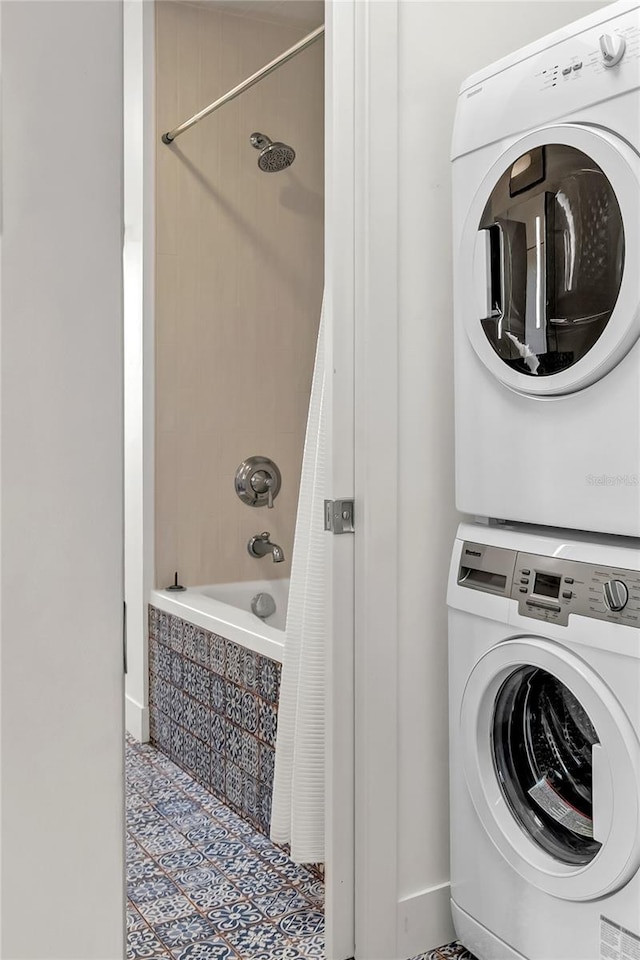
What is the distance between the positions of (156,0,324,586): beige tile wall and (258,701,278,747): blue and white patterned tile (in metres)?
0.86

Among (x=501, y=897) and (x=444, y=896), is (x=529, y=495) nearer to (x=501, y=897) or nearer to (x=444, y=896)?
(x=501, y=897)

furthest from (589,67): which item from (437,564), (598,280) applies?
(437,564)

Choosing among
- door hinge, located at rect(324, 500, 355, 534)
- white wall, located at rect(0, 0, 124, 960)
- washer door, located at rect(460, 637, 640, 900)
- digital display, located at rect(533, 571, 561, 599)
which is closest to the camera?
white wall, located at rect(0, 0, 124, 960)

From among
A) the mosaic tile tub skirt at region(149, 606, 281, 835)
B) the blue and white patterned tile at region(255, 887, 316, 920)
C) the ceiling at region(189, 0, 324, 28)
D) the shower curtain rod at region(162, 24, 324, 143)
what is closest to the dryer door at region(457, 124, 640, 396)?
the shower curtain rod at region(162, 24, 324, 143)

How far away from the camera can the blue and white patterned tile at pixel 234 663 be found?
2.20 m

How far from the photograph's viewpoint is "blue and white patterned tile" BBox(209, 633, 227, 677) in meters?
2.30

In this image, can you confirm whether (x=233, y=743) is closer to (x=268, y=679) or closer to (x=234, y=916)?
(x=268, y=679)

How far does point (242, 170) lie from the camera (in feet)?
9.77

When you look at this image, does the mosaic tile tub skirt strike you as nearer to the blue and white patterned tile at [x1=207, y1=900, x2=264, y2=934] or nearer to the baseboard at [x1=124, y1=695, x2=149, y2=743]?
the baseboard at [x1=124, y1=695, x2=149, y2=743]

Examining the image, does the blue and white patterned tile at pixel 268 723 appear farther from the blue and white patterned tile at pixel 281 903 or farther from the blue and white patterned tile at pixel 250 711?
the blue and white patterned tile at pixel 281 903

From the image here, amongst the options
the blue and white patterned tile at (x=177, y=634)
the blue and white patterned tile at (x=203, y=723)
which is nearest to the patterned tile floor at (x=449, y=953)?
the blue and white patterned tile at (x=203, y=723)

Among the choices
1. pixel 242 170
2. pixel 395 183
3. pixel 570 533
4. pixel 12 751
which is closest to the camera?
pixel 12 751

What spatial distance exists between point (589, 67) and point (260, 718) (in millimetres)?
1605

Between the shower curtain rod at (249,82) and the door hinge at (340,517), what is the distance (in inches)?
49.3
